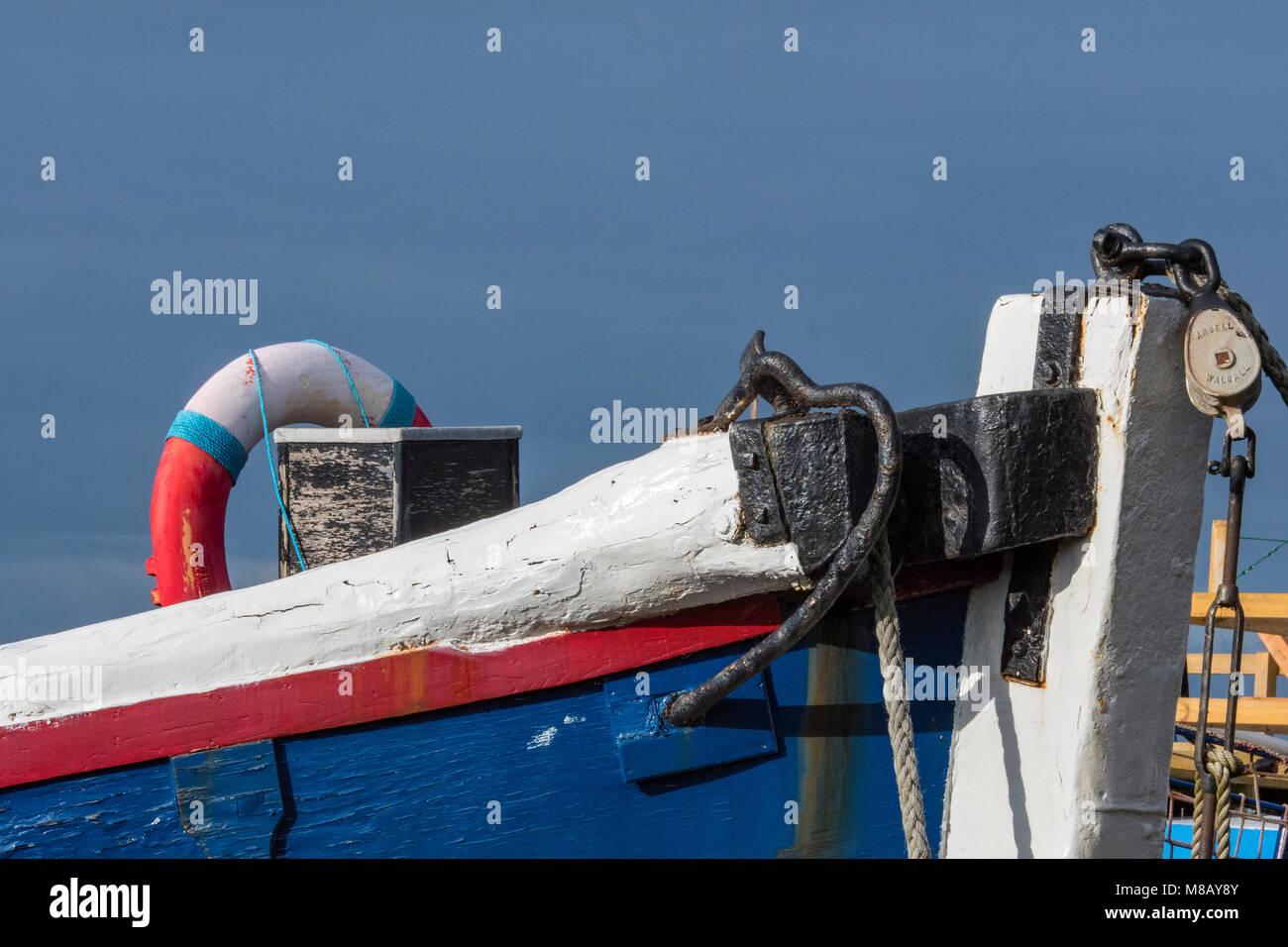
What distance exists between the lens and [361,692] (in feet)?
6.65

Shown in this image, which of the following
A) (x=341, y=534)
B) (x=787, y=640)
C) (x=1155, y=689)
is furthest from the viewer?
(x=341, y=534)

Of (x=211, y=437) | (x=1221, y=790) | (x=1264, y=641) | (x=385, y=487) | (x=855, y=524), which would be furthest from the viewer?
(x=1264, y=641)

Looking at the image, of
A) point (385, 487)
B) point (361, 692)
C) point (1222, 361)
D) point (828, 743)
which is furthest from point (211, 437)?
point (1222, 361)

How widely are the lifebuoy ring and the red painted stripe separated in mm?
2752

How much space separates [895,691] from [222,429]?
395 centimetres

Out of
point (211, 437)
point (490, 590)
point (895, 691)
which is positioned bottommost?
point (895, 691)

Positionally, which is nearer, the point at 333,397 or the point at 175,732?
the point at 175,732

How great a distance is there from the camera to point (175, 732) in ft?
6.73

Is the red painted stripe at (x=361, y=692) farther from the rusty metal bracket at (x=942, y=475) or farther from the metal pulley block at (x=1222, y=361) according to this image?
the metal pulley block at (x=1222, y=361)

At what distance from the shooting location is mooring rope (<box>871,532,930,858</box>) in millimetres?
1826

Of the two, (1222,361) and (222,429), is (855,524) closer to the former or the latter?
(1222,361)

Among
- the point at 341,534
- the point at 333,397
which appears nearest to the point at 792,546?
the point at 341,534
